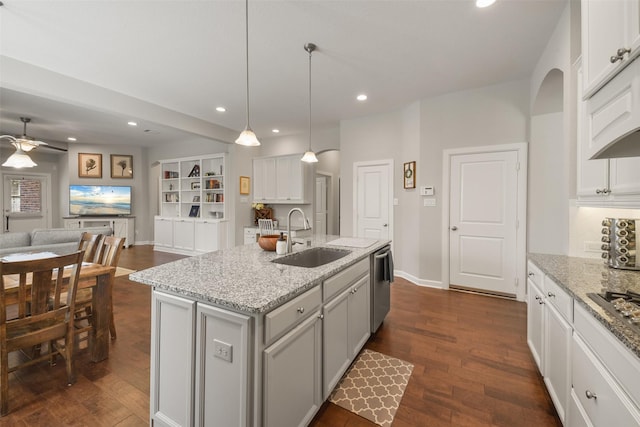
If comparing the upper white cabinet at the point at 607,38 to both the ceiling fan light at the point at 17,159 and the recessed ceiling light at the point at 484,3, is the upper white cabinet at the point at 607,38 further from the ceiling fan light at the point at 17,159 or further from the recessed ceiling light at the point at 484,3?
the ceiling fan light at the point at 17,159

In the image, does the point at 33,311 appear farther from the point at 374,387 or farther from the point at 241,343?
the point at 374,387

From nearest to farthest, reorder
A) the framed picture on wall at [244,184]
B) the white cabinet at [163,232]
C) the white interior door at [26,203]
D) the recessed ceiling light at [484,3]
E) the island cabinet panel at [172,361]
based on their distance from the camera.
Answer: the island cabinet panel at [172,361] → the recessed ceiling light at [484,3] → the framed picture on wall at [244,184] → the white interior door at [26,203] → the white cabinet at [163,232]

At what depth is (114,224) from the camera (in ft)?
24.1

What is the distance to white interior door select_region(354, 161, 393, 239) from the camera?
4.52 meters

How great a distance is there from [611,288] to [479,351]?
1.25 m

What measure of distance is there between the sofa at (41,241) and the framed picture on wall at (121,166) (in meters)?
4.89

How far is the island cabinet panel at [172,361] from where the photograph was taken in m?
1.29

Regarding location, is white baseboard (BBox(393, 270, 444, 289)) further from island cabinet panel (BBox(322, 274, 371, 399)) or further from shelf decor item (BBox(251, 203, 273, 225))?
shelf decor item (BBox(251, 203, 273, 225))

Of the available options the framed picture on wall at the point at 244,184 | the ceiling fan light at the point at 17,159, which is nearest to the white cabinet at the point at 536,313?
the framed picture on wall at the point at 244,184

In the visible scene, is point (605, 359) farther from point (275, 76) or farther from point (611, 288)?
point (275, 76)

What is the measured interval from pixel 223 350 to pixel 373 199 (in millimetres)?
→ 3834

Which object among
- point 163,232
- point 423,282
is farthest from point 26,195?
point 423,282

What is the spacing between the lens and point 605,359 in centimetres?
101

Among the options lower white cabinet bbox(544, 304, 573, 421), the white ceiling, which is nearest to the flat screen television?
the white ceiling
